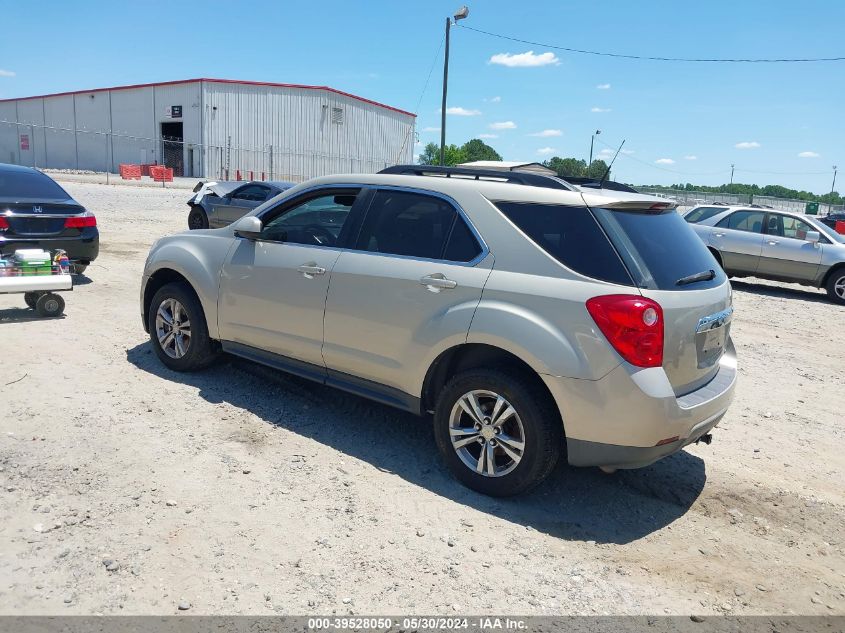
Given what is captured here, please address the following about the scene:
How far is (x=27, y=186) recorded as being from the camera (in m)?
8.44

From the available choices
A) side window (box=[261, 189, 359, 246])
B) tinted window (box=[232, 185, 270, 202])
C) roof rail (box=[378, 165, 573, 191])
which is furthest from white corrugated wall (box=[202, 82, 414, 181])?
roof rail (box=[378, 165, 573, 191])

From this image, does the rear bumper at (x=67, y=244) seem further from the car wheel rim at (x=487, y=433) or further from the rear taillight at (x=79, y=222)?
the car wheel rim at (x=487, y=433)

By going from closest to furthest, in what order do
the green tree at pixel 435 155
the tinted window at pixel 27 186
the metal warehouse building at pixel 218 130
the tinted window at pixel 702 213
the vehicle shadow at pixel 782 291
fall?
the tinted window at pixel 27 186 < the vehicle shadow at pixel 782 291 < the tinted window at pixel 702 213 < the metal warehouse building at pixel 218 130 < the green tree at pixel 435 155

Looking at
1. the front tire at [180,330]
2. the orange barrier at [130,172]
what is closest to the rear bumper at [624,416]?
the front tire at [180,330]

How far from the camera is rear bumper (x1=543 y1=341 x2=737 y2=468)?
11.1 ft

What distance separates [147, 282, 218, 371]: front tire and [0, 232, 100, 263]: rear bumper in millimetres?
3301

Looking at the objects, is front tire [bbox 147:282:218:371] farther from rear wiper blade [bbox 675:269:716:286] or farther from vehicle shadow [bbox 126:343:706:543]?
rear wiper blade [bbox 675:269:716:286]

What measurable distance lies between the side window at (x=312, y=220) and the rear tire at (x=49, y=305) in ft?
11.8

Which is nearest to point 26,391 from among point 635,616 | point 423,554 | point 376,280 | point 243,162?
point 376,280

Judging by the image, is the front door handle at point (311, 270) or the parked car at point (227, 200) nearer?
the front door handle at point (311, 270)

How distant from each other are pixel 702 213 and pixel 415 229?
1129 centimetres

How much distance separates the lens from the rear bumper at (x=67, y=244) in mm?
7853

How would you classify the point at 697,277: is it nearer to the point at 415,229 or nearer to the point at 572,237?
the point at 572,237

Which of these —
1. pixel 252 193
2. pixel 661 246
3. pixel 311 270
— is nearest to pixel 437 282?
pixel 311 270
